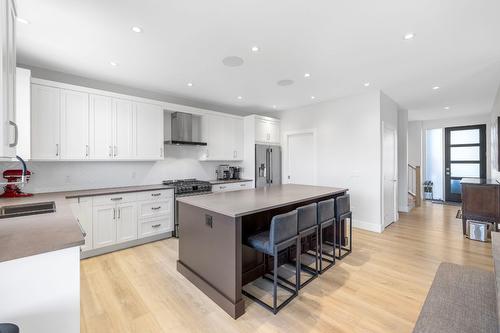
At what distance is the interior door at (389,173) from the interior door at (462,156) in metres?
3.47

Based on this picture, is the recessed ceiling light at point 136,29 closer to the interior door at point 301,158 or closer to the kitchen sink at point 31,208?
the kitchen sink at point 31,208

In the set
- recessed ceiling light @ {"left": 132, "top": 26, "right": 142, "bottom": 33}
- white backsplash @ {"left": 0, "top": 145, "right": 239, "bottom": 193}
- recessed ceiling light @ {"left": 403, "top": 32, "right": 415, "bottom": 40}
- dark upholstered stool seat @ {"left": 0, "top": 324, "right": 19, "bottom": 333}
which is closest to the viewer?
dark upholstered stool seat @ {"left": 0, "top": 324, "right": 19, "bottom": 333}

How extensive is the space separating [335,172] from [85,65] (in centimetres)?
460

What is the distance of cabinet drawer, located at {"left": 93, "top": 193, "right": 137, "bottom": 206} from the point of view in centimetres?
320

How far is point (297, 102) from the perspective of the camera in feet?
16.7

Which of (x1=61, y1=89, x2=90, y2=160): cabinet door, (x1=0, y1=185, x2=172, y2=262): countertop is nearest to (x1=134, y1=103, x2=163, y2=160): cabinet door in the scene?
(x1=61, y1=89, x2=90, y2=160): cabinet door

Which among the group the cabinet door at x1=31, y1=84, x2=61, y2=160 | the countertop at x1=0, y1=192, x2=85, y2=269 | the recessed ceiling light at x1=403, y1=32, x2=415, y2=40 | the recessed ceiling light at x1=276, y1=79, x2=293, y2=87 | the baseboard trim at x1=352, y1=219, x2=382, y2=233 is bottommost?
the baseboard trim at x1=352, y1=219, x2=382, y2=233

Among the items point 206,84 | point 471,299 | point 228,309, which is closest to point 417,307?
point 471,299

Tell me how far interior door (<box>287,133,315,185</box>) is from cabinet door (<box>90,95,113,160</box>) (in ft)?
12.6

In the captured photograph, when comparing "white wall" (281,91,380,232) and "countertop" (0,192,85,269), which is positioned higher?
"white wall" (281,91,380,232)

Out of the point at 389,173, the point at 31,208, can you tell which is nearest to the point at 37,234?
the point at 31,208

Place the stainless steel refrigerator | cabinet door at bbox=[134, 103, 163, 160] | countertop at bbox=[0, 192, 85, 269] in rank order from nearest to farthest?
countertop at bbox=[0, 192, 85, 269] < cabinet door at bbox=[134, 103, 163, 160] < the stainless steel refrigerator

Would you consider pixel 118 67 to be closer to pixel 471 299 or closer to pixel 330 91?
pixel 330 91

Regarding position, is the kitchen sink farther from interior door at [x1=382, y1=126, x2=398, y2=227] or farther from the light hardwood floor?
interior door at [x1=382, y1=126, x2=398, y2=227]
